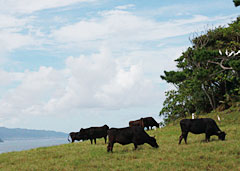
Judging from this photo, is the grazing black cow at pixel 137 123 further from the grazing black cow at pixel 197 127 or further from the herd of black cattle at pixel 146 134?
the grazing black cow at pixel 197 127

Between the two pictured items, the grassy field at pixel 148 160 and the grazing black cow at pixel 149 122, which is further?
the grazing black cow at pixel 149 122

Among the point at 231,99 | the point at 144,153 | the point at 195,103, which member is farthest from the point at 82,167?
the point at 195,103

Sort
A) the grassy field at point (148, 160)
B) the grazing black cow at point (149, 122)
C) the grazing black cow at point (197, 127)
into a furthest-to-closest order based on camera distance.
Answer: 1. the grazing black cow at point (149, 122)
2. the grazing black cow at point (197, 127)
3. the grassy field at point (148, 160)

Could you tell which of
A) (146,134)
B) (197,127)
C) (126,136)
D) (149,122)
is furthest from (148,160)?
(149,122)

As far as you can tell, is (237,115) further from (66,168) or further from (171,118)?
(66,168)

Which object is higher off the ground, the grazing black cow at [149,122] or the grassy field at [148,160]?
the grazing black cow at [149,122]

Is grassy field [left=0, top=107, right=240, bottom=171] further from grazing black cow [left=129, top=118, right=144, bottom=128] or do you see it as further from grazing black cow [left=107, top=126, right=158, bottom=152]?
grazing black cow [left=129, top=118, right=144, bottom=128]

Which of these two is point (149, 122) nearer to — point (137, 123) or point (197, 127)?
point (137, 123)

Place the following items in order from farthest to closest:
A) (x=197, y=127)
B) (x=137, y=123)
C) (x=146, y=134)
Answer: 1. (x=137, y=123)
2. (x=197, y=127)
3. (x=146, y=134)

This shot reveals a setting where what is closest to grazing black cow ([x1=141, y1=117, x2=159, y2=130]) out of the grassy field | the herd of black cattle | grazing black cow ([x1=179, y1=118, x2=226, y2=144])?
the herd of black cattle

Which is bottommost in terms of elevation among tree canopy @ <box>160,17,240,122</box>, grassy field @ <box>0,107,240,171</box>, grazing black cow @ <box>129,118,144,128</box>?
grassy field @ <box>0,107,240,171</box>

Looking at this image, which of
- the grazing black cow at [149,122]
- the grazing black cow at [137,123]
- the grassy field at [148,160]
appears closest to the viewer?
the grassy field at [148,160]

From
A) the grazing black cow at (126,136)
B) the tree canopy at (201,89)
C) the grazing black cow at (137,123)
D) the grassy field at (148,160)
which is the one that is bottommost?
the grassy field at (148,160)

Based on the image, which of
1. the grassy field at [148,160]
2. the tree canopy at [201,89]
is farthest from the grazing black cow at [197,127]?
the tree canopy at [201,89]
